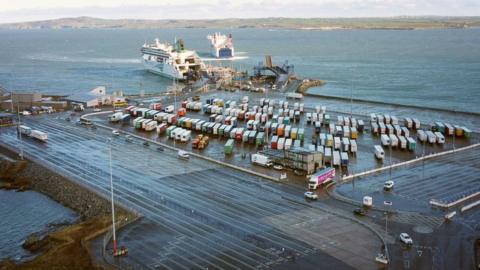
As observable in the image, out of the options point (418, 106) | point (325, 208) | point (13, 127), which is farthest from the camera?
point (418, 106)

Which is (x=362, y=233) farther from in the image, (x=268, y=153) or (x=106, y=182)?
(x=106, y=182)

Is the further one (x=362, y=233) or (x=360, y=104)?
(x=360, y=104)

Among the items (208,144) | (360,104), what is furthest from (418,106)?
(208,144)

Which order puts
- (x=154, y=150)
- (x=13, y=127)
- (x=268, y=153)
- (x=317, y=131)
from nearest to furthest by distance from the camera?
(x=268, y=153) < (x=154, y=150) < (x=317, y=131) < (x=13, y=127)

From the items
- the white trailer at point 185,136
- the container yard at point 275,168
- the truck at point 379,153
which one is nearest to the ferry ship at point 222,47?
the container yard at point 275,168

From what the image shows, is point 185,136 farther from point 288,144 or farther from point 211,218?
point 211,218

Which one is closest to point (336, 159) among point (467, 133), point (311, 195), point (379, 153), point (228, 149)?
point (379, 153)
